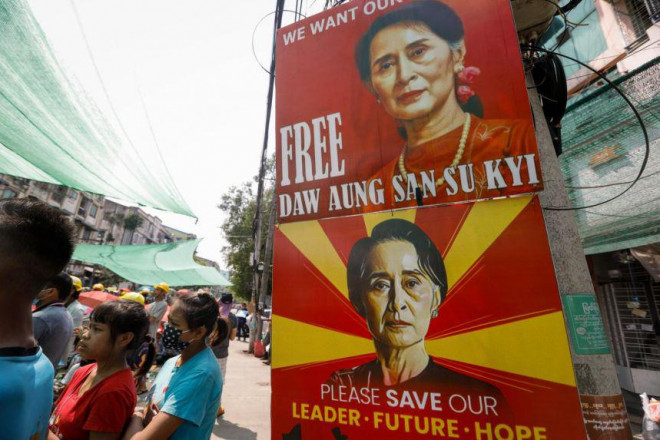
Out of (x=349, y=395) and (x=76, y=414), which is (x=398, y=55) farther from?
(x=76, y=414)

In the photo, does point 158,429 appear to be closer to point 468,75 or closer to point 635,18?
point 468,75

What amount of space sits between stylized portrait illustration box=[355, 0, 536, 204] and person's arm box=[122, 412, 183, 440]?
1880mm

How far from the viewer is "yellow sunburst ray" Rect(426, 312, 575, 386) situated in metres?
1.81

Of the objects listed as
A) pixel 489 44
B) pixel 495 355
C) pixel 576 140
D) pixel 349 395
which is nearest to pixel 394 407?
pixel 349 395

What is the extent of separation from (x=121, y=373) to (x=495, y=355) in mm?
2149

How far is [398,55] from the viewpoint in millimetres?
2602

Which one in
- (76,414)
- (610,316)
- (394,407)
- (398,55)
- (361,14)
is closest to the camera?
(76,414)

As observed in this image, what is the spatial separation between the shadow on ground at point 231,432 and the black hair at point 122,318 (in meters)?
3.16

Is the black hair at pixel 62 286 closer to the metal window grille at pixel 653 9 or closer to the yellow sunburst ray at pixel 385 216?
the yellow sunburst ray at pixel 385 216

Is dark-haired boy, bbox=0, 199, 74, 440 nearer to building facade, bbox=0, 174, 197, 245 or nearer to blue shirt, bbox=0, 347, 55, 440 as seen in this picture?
blue shirt, bbox=0, 347, 55, 440

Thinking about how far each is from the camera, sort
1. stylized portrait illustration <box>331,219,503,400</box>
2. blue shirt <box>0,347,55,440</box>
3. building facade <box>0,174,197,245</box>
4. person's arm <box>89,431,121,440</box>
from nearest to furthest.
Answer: blue shirt <box>0,347,55,440</box>
person's arm <box>89,431,121,440</box>
stylized portrait illustration <box>331,219,503,400</box>
building facade <box>0,174,197,245</box>

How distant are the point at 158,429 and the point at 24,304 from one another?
922 mm

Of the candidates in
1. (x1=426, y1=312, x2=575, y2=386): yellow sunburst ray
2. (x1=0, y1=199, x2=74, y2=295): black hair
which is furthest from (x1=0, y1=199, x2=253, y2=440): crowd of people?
(x1=426, y1=312, x2=575, y2=386): yellow sunburst ray

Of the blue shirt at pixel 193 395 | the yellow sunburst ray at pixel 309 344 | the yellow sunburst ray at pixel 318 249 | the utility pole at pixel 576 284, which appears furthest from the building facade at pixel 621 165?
the blue shirt at pixel 193 395
